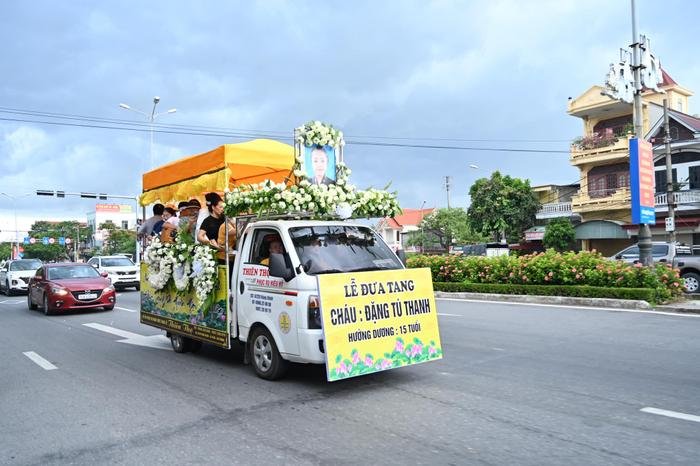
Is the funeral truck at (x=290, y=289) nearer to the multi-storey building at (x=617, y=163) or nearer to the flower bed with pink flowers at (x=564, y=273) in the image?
the flower bed with pink flowers at (x=564, y=273)

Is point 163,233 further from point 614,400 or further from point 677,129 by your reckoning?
point 677,129

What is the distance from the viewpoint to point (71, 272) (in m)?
16.6

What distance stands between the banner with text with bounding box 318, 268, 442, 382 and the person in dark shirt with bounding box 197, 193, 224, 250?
2.52 meters

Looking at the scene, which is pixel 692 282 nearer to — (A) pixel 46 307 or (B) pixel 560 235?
(A) pixel 46 307

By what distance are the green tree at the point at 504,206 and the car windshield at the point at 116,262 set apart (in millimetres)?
24687

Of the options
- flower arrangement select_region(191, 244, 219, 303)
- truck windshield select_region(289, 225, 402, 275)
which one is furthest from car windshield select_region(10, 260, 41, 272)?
truck windshield select_region(289, 225, 402, 275)

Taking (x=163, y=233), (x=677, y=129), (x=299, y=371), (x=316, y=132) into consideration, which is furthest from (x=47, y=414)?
(x=677, y=129)

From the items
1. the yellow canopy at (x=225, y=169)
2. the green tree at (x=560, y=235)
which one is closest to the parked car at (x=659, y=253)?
the yellow canopy at (x=225, y=169)

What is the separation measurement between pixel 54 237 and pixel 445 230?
61.8 metres

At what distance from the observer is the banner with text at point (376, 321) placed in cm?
583

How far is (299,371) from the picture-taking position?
7.13m

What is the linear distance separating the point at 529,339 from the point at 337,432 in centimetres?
563

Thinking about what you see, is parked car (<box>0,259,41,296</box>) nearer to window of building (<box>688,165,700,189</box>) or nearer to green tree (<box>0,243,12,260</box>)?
window of building (<box>688,165,700,189</box>)

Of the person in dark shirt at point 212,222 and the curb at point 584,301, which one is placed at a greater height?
the person in dark shirt at point 212,222
